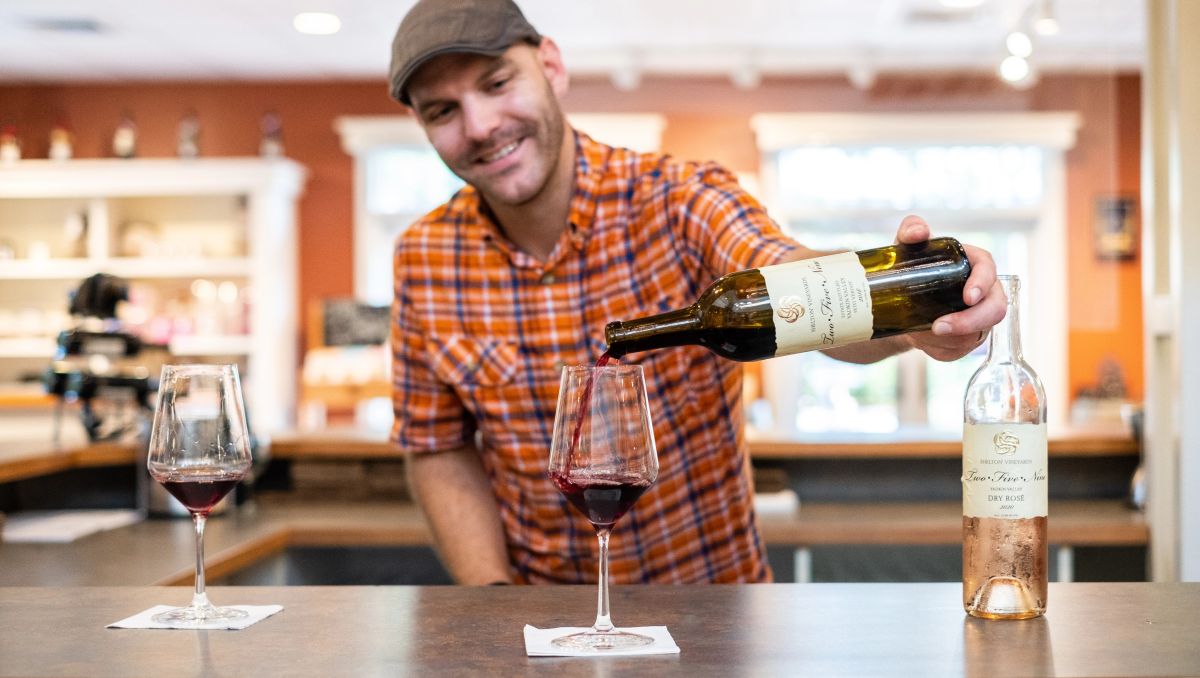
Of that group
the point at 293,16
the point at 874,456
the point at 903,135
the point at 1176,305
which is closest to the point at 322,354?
the point at 293,16

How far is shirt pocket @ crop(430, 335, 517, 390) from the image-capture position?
5.42 ft

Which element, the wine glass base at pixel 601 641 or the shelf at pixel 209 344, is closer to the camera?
the wine glass base at pixel 601 641

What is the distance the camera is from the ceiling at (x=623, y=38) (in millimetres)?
5328

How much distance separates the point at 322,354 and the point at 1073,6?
13.1ft

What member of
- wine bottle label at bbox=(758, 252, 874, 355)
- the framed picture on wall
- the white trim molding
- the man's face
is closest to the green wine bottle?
wine bottle label at bbox=(758, 252, 874, 355)

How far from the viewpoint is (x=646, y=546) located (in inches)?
64.8

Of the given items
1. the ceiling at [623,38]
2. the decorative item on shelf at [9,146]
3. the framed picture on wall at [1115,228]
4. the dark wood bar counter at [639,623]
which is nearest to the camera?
the dark wood bar counter at [639,623]

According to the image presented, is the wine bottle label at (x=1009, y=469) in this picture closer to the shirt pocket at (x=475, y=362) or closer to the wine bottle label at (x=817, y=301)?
the wine bottle label at (x=817, y=301)

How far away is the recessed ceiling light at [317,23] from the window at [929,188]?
227 centimetres

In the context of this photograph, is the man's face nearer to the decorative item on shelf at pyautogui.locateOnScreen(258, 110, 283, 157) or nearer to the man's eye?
the man's eye

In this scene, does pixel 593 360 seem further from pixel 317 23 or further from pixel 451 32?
pixel 317 23

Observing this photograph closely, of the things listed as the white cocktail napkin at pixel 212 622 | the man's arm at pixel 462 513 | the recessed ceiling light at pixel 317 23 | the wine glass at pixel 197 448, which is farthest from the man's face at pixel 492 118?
the recessed ceiling light at pixel 317 23

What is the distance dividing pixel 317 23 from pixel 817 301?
16.3ft

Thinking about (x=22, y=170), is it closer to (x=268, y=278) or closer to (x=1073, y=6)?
(x=268, y=278)
